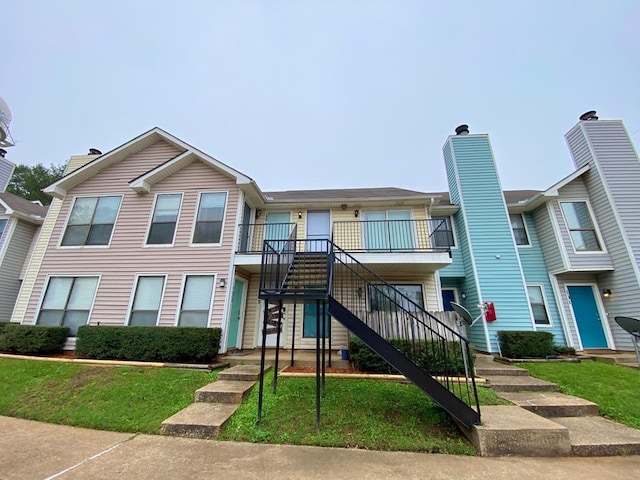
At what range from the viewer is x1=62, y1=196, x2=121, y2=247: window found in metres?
8.88

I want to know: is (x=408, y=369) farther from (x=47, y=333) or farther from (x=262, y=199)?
(x=47, y=333)

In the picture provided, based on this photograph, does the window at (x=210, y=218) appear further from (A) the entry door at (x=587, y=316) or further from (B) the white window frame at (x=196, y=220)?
(A) the entry door at (x=587, y=316)

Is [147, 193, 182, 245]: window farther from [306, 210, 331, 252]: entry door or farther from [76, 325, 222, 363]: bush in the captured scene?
[306, 210, 331, 252]: entry door

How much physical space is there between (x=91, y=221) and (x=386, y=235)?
35.5 feet

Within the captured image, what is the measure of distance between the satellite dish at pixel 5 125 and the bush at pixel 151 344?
1957 centimetres

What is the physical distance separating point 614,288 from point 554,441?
9.48 metres

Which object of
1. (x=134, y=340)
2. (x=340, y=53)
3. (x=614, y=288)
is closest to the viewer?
(x=134, y=340)

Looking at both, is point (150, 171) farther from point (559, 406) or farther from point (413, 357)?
point (559, 406)

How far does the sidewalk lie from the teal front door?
4.64 meters

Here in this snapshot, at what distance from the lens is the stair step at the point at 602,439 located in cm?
319

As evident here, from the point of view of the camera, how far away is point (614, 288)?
891 cm

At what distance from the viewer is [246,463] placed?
9.52 ft

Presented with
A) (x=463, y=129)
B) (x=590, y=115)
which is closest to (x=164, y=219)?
(x=463, y=129)

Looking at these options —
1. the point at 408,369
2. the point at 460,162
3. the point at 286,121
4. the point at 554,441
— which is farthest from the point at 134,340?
the point at 286,121
